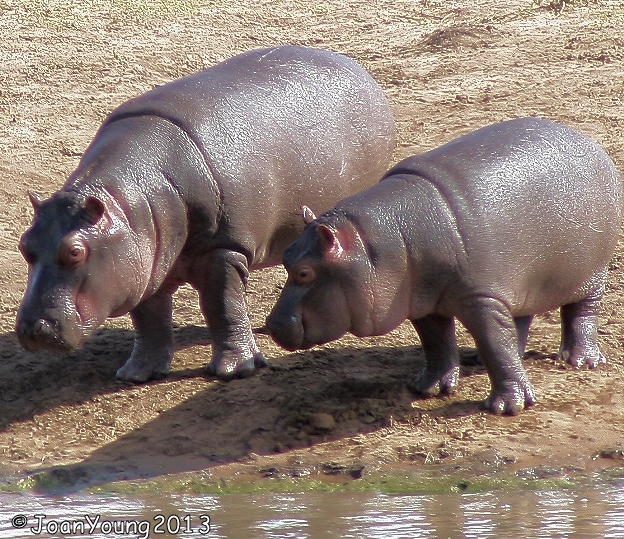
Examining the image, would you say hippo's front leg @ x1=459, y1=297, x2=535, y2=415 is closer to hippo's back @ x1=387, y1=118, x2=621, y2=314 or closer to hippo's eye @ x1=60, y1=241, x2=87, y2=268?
hippo's back @ x1=387, y1=118, x2=621, y2=314

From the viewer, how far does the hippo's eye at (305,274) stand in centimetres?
672

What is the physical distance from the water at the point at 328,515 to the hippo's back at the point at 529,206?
1.15m

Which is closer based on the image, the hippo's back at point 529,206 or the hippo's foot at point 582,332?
the hippo's back at point 529,206

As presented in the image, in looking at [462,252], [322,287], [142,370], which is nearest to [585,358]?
[462,252]

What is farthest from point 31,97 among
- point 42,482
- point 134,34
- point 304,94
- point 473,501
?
point 473,501

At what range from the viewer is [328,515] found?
6242 mm

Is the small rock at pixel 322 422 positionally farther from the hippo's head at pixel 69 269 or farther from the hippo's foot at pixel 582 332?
the hippo's foot at pixel 582 332

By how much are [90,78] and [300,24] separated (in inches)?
93.4

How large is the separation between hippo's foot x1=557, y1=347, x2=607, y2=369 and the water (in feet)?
4.44

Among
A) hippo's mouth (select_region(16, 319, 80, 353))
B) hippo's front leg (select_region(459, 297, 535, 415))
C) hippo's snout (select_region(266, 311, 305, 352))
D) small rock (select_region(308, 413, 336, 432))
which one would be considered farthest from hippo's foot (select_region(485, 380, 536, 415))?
hippo's mouth (select_region(16, 319, 80, 353))

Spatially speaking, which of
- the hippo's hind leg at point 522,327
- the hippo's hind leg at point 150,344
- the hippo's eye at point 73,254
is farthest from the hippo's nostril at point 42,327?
the hippo's hind leg at point 522,327

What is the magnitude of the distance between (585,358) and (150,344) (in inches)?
92.8

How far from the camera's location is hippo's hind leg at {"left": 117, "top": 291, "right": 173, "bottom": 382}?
7.84 meters

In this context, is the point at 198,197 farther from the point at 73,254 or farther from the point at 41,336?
the point at 41,336
